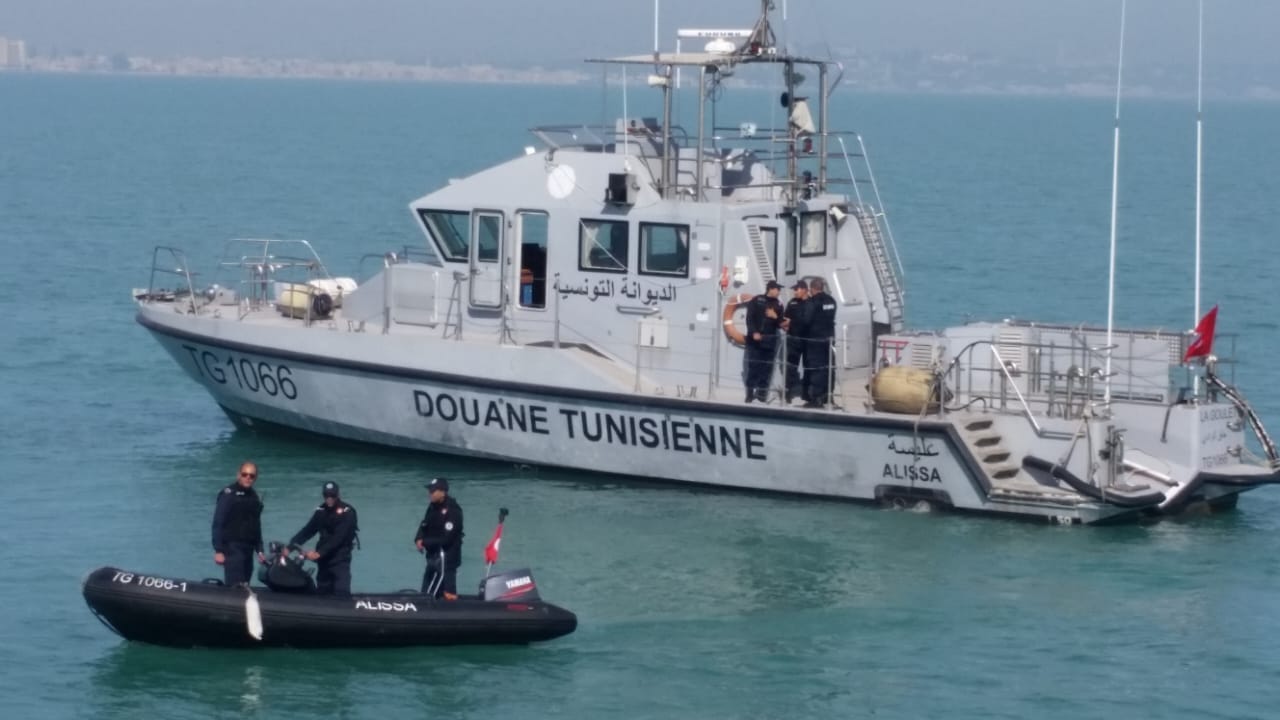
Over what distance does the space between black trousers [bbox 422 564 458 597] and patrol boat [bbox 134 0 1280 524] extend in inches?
181

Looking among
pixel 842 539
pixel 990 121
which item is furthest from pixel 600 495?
pixel 990 121

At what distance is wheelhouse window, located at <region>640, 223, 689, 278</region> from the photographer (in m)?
18.8

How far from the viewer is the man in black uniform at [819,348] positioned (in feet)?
58.9

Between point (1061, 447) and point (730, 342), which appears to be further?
point (730, 342)

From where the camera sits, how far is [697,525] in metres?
17.5

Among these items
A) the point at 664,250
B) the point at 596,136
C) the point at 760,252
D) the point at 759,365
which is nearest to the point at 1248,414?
the point at 759,365

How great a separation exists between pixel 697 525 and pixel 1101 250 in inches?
1082

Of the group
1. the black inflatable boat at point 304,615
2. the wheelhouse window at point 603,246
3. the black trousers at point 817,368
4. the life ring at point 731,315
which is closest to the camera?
the black inflatable boat at point 304,615

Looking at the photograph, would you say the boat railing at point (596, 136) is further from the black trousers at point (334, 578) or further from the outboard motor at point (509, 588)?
the black trousers at point (334, 578)

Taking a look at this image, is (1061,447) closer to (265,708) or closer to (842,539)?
(842,539)

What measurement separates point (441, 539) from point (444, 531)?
0.06m

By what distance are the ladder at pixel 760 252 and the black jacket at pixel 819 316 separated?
0.83 m

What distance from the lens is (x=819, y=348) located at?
59.0 feet

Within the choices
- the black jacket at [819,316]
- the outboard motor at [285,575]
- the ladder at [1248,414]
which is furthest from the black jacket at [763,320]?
the outboard motor at [285,575]
